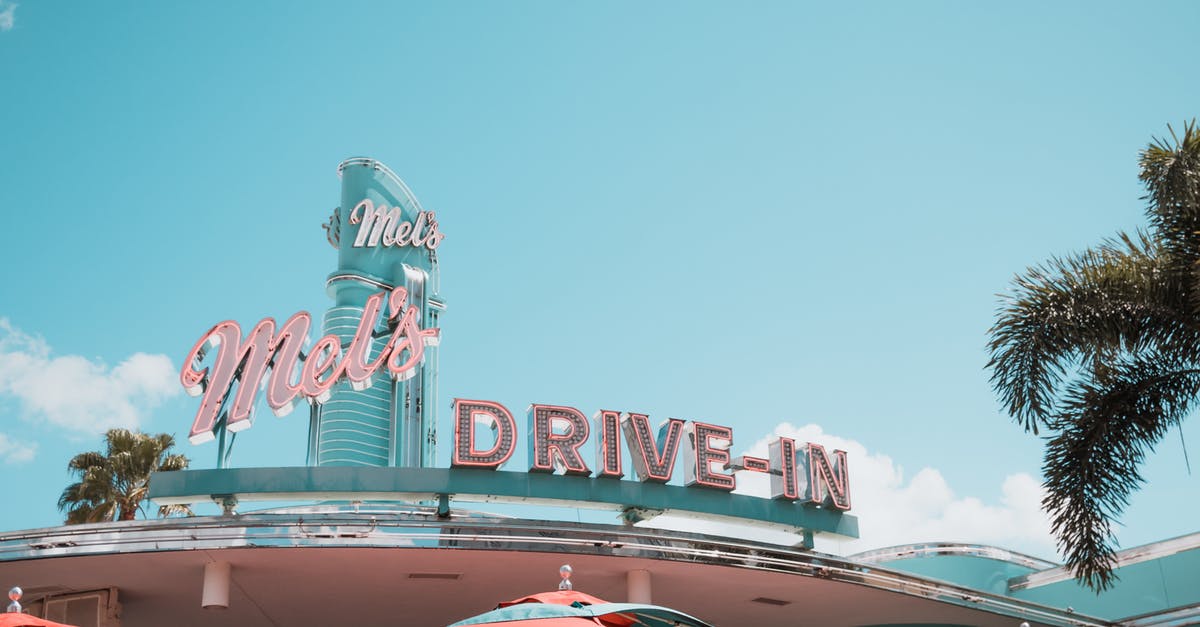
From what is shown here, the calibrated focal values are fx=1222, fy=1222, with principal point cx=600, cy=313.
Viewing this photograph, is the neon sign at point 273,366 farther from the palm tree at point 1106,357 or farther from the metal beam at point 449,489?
the palm tree at point 1106,357

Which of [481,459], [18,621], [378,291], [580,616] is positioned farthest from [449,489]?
[378,291]

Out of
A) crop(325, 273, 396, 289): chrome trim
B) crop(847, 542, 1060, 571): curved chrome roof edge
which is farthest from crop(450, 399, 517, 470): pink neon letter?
crop(325, 273, 396, 289): chrome trim

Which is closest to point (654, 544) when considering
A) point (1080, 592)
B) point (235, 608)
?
point (235, 608)

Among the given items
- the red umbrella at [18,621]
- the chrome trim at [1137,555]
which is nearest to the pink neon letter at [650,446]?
the chrome trim at [1137,555]

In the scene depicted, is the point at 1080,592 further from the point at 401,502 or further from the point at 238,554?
the point at 238,554

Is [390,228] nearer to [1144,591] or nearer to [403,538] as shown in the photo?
[403,538]

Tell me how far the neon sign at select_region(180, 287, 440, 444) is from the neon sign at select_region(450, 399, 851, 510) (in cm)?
286

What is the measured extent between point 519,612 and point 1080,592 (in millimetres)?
17221

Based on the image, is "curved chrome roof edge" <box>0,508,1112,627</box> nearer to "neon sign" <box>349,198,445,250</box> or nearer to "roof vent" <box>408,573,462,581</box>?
"roof vent" <box>408,573,462,581</box>

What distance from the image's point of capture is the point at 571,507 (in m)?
18.3

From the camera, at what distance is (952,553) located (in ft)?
82.5

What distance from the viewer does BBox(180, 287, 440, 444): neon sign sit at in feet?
63.7

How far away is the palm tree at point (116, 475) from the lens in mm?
31797

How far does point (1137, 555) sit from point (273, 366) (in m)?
16.1
